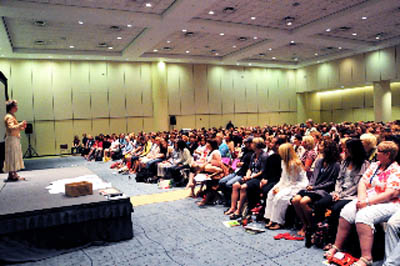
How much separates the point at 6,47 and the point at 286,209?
50.4ft

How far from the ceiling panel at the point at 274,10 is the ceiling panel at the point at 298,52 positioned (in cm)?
460

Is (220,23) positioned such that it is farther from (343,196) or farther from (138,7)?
(343,196)

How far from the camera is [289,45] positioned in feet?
56.5

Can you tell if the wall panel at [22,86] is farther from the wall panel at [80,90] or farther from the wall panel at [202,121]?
the wall panel at [202,121]

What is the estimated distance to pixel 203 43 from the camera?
53.4 ft

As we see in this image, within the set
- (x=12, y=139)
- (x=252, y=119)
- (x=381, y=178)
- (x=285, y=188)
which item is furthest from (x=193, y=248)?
(x=252, y=119)

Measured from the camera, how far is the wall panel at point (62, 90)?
18.1m

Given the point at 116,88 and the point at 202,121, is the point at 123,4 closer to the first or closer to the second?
the point at 116,88

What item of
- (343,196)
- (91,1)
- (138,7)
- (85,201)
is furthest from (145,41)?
(343,196)

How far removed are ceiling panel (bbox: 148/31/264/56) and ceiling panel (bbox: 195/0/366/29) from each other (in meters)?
2.19

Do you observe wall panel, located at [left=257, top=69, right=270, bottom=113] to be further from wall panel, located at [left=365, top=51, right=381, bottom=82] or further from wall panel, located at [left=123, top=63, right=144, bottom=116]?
wall panel, located at [left=123, top=63, right=144, bottom=116]

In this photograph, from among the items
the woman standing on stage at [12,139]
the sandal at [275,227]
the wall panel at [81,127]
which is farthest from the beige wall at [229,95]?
the sandal at [275,227]

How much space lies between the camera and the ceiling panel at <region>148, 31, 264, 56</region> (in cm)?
1484

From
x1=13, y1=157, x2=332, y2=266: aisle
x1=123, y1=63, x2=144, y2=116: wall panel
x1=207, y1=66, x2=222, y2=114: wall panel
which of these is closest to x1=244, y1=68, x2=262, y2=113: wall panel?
x1=207, y1=66, x2=222, y2=114: wall panel
